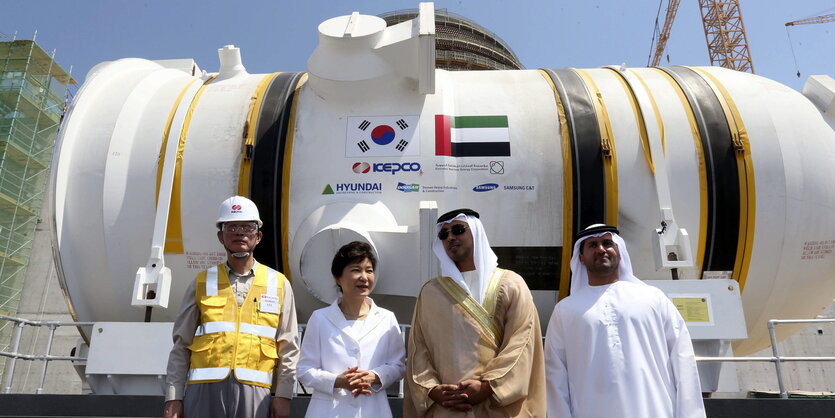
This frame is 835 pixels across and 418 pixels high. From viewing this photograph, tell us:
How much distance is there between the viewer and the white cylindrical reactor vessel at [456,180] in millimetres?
5223

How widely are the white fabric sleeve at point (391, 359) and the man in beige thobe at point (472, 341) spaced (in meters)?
0.09

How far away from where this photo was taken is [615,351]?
2822 mm

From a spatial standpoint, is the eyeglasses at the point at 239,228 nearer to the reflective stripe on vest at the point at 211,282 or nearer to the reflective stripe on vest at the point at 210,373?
the reflective stripe on vest at the point at 211,282

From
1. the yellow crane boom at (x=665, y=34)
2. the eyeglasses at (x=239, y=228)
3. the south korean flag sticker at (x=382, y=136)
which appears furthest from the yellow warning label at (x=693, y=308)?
the yellow crane boom at (x=665, y=34)

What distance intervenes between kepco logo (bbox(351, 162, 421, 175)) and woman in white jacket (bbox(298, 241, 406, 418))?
7.82 feet

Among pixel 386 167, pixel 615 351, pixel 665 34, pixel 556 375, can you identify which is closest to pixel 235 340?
pixel 556 375

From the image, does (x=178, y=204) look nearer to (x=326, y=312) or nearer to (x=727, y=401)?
(x=326, y=312)

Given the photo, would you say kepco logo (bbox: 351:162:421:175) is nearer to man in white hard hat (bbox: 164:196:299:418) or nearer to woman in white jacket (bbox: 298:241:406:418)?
man in white hard hat (bbox: 164:196:299:418)

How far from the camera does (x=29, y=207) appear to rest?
18.5 m

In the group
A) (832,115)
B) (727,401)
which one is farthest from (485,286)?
(832,115)

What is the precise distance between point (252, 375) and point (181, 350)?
0.44 meters

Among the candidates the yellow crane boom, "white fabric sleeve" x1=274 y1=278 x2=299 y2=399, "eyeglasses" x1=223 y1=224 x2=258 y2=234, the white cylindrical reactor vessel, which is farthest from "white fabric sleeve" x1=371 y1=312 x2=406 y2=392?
the yellow crane boom

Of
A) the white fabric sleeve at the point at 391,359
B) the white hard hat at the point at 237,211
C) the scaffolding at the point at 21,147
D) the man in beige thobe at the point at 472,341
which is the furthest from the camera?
the scaffolding at the point at 21,147

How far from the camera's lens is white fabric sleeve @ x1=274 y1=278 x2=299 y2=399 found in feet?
9.68
